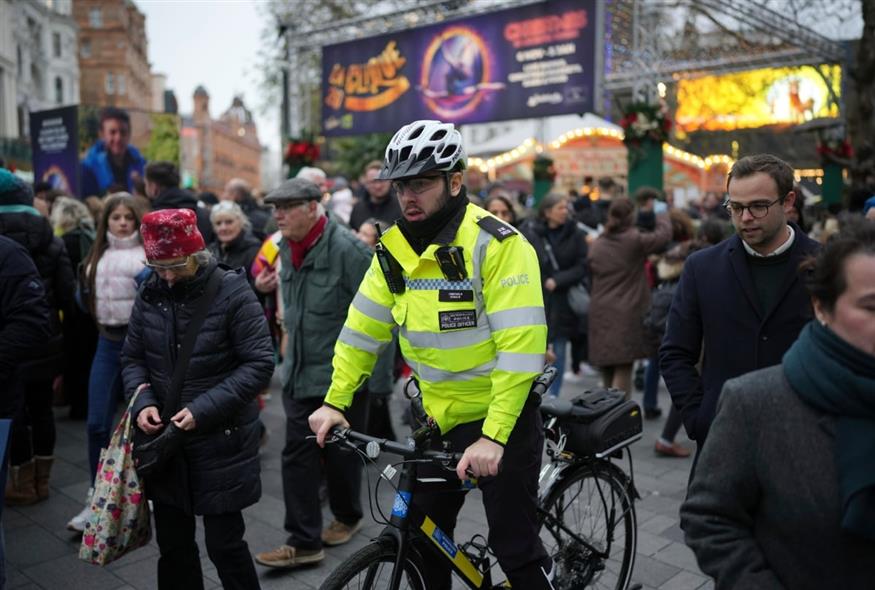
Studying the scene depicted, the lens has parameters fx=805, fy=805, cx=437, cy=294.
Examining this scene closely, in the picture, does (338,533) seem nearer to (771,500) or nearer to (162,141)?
(771,500)

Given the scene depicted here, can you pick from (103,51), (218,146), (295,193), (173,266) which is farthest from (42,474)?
(218,146)

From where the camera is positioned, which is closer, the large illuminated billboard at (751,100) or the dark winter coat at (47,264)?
the dark winter coat at (47,264)

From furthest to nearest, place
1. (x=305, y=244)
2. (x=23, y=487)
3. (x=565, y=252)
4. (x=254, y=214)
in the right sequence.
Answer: (x=254, y=214) < (x=565, y=252) < (x=23, y=487) < (x=305, y=244)

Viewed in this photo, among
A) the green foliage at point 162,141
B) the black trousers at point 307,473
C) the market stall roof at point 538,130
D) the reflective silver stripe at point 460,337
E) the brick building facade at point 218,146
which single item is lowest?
the black trousers at point 307,473

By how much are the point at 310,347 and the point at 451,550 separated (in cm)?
A: 181

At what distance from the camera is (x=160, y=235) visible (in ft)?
10.7

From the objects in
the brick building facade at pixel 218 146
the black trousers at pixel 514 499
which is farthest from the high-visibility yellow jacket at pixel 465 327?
the brick building facade at pixel 218 146

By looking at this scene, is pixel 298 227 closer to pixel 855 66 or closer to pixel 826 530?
pixel 826 530

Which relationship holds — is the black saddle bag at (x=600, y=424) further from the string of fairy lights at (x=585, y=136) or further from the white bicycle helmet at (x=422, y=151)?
the string of fairy lights at (x=585, y=136)

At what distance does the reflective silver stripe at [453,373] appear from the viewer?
275 cm

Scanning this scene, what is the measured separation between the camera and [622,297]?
21.7 feet

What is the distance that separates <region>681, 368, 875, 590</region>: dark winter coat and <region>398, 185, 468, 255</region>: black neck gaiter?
4.12 feet

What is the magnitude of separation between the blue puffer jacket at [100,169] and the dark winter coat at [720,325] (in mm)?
8418

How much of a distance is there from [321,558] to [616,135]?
16272mm
